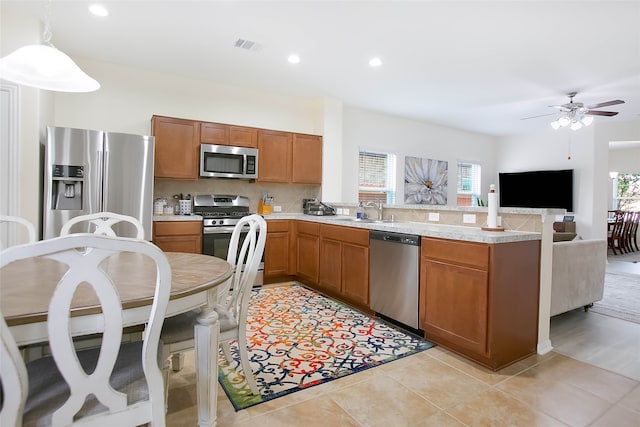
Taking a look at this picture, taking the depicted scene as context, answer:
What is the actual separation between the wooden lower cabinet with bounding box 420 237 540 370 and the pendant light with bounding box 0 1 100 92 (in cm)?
246

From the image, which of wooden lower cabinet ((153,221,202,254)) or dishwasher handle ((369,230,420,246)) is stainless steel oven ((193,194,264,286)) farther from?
dishwasher handle ((369,230,420,246))

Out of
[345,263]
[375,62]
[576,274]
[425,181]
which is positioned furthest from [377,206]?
[425,181]

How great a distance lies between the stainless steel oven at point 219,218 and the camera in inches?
158

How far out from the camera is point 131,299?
3.66ft

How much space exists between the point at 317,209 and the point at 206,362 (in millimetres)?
3461

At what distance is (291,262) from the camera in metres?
4.59

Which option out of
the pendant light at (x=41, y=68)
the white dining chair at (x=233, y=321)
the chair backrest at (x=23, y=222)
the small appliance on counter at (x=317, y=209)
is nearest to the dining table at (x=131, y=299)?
the white dining chair at (x=233, y=321)

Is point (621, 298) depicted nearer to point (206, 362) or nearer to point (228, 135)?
point (206, 362)

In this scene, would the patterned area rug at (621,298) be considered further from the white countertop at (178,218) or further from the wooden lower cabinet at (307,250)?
the white countertop at (178,218)

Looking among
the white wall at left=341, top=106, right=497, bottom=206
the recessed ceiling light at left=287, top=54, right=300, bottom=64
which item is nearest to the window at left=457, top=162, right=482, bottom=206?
the white wall at left=341, top=106, right=497, bottom=206

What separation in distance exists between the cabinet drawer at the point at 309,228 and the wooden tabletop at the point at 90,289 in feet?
7.57

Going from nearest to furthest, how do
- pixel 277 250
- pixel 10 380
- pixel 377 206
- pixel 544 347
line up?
1. pixel 10 380
2. pixel 544 347
3. pixel 377 206
4. pixel 277 250

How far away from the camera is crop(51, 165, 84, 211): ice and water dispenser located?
318 cm

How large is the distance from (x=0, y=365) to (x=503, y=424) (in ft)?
6.73
